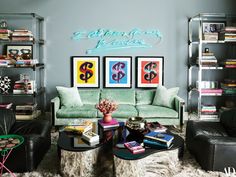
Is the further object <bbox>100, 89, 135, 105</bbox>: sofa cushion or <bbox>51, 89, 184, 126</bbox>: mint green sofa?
<bbox>100, 89, 135, 105</bbox>: sofa cushion

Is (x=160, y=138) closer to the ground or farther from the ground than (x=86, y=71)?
closer to the ground

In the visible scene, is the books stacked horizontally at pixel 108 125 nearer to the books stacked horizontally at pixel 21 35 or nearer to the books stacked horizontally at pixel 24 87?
the books stacked horizontally at pixel 24 87

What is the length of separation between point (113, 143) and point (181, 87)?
9.40 feet

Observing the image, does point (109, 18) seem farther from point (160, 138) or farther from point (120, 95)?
point (160, 138)

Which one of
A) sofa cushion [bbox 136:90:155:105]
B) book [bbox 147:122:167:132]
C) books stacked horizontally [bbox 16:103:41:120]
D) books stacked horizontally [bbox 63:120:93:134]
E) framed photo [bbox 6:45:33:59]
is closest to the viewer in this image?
books stacked horizontally [bbox 63:120:93:134]

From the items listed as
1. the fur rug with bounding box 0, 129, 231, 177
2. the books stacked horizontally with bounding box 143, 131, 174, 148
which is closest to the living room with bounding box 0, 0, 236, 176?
the fur rug with bounding box 0, 129, 231, 177

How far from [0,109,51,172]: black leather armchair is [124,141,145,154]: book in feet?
3.46

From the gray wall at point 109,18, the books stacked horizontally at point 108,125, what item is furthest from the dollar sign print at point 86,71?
the books stacked horizontally at point 108,125

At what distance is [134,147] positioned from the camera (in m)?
3.13

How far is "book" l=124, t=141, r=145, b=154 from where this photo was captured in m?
3.08

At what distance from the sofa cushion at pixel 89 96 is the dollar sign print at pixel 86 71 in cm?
32

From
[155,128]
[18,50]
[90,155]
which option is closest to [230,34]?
[155,128]

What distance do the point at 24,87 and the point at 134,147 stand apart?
2.96 m

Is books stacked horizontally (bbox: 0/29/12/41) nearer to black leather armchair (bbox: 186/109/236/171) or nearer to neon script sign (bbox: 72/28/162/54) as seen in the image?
neon script sign (bbox: 72/28/162/54)
